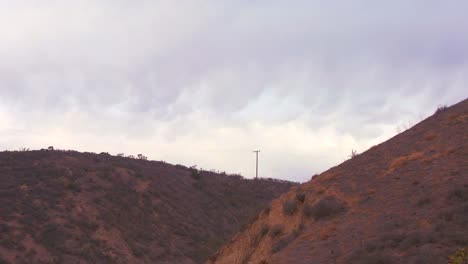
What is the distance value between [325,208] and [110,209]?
30.9 m

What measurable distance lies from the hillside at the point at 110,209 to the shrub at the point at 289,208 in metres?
19.0

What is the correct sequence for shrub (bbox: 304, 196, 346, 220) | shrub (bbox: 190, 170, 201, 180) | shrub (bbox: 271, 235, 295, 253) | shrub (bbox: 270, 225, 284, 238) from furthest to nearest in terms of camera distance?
1. shrub (bbox: 190, 170, 201, 180)
2. shrub (bbox: 270, 225, 284, 238)
3. shrub (bbox: 304, 196, 346, 220)
4. shrub (bbox: 271, 235, 295, 253)

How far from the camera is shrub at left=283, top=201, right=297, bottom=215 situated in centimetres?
2023

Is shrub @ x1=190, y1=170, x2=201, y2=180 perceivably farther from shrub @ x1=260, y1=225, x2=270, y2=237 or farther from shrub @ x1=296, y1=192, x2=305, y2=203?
shrub @ x1=296, y1=192, x2=305, y2=203

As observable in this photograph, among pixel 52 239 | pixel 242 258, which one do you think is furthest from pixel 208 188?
pixel 242 258

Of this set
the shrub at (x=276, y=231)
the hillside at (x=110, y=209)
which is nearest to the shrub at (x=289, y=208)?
the shrub at (x=276, y=231)

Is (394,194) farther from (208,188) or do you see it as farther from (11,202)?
(208,188)

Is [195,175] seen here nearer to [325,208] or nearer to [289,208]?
[289,208]

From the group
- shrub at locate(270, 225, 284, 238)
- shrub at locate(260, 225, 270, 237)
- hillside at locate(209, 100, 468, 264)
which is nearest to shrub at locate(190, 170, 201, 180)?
hillside at locate(209, 100, 468, 264)

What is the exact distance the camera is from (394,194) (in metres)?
17.4

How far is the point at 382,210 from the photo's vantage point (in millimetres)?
16562

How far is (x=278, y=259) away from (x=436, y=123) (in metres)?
8.97

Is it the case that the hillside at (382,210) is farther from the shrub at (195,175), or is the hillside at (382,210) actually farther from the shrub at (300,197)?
the shrub at (195,175)

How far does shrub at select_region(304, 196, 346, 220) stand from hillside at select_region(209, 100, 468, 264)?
0.03 metres
